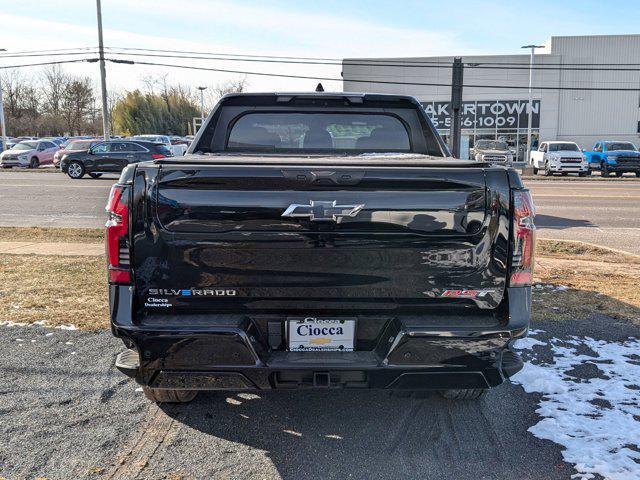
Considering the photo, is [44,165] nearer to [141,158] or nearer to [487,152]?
[141,158]

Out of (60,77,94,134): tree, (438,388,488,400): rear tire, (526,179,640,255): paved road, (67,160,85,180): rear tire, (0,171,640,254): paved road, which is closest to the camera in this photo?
(438,388,488,400): rear tire

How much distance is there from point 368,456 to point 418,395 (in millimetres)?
561

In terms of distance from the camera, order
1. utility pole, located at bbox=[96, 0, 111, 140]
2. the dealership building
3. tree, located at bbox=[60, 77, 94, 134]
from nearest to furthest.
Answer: utility pole, located at bbox=[96, 0, 111, 140] < the dealership building < tree, located at bbox=[60, 77, 94, 134]

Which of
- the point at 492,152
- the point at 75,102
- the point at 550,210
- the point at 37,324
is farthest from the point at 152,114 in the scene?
the point at 37,324

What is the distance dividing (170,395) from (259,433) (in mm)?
668

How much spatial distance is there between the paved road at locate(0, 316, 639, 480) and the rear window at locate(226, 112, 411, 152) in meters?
2.02

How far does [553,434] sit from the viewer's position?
342cm

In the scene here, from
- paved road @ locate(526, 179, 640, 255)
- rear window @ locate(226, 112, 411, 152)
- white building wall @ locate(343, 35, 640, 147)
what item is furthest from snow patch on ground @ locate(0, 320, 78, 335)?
white building wall @ locate(343, 35, 640, 147)

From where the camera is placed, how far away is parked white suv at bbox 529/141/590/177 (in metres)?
29.6

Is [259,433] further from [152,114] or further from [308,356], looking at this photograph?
[152,114]

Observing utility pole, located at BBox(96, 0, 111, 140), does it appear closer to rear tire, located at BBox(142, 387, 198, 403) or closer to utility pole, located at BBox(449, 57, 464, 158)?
utility pole, located at BBox(449, 57, 464, 158)

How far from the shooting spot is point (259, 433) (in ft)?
11.5

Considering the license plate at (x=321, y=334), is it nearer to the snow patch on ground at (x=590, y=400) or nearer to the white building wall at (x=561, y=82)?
the snow patch on ground at (x=590, y=400)

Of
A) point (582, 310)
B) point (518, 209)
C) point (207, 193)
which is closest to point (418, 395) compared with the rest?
point (518, 209)
